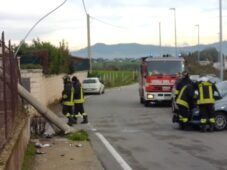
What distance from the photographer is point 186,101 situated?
1786 centimetres

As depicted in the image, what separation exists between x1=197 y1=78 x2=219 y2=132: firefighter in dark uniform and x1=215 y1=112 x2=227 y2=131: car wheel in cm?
28

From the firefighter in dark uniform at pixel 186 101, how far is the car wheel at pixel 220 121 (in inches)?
30.8

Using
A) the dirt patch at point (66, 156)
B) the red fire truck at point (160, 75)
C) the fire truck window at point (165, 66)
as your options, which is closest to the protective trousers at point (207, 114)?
the dirt patch at point (66, 156)

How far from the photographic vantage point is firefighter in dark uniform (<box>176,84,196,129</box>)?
701 inches

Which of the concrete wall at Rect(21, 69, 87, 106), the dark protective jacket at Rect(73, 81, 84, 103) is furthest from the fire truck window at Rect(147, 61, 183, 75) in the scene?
the dark protective jacket at Rect(73, 81, 84, 103)

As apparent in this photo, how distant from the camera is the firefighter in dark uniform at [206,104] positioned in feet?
57.2

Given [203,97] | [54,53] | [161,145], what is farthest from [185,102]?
[54,53]

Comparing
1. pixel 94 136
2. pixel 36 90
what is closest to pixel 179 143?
pixel 94 136

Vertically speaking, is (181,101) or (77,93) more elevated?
(77,93)

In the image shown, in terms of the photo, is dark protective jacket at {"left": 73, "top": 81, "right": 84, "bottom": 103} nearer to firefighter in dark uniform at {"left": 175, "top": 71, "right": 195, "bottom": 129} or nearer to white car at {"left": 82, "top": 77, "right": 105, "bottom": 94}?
firefighter in dark uniform at {"left": 175, "top": 71, "right": 195, "bottom": 129}

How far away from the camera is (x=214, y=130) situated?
705 inches

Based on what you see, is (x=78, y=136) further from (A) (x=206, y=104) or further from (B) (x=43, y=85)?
(B) (x=43, y=85)

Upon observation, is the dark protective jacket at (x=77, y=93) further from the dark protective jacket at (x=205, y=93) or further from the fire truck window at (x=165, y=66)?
the fire truck window at (x=165, y=66)

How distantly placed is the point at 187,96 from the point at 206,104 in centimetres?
73
